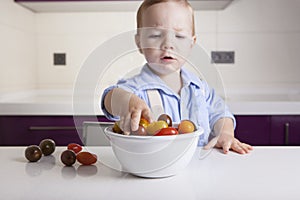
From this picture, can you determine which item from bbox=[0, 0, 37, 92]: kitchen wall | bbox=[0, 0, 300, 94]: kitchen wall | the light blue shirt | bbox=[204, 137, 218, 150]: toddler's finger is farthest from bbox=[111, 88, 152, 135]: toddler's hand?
bbox=[0, 0, 300, 94]: kitchen wall

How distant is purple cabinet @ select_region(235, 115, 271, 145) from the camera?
175cm

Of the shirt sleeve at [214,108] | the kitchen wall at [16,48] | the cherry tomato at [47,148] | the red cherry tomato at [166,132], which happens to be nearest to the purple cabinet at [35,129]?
the kitchen wall at [16,48]

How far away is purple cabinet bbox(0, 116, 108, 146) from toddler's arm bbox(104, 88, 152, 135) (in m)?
1.08

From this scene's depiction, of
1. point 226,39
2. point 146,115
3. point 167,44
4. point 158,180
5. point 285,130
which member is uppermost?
point 226,39

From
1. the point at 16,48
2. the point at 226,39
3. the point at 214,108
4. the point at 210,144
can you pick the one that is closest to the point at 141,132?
the point at 210,144

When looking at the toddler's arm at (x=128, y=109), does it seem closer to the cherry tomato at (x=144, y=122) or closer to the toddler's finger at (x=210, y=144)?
the cherry tomato at (x=144, y=122)

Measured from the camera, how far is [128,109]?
0.59 metres

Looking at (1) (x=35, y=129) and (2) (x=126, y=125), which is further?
(1) (x=35, y=129)

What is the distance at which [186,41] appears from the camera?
0.79 m

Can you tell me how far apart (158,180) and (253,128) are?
128 cm

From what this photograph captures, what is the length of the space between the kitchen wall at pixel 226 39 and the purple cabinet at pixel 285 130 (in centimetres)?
54

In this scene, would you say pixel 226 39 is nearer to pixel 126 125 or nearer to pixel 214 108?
pixel 214 108

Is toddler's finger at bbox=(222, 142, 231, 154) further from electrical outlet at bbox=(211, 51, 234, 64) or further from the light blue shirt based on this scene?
electrical outlet at bbox=(211, 51, 234, 64)

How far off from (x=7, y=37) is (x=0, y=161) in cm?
141
